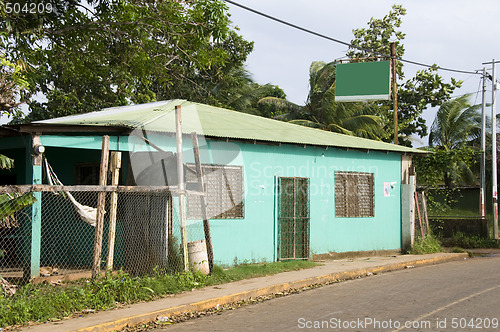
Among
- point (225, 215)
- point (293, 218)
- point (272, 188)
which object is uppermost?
point (272, 188)

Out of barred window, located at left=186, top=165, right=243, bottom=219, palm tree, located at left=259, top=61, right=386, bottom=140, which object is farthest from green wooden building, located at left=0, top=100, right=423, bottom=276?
palm tree, located at left=259, top=61, right=386, bottom=140

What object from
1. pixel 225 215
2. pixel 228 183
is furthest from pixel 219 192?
pixel 225 215

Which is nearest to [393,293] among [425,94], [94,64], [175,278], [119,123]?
[175,278]

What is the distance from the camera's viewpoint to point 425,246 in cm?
1709

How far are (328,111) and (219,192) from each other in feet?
48.2

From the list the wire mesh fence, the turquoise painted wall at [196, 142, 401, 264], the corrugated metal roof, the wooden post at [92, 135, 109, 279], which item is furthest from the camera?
the turquoise painted wall at [196, 142, 401, 264]

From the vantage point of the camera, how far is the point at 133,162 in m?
11.6

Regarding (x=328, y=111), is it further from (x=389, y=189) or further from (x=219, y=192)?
(x=219, y=192)

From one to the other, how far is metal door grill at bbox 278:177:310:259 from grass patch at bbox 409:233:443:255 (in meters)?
4.29

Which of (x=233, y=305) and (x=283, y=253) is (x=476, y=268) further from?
(x=233, y=305)

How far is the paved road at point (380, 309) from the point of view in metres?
7.17

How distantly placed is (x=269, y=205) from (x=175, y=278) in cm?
433

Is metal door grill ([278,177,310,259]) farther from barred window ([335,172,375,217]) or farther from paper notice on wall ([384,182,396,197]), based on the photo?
paper notice on wall ([384,182,396,197])

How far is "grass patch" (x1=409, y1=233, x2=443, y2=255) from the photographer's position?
16766mm
